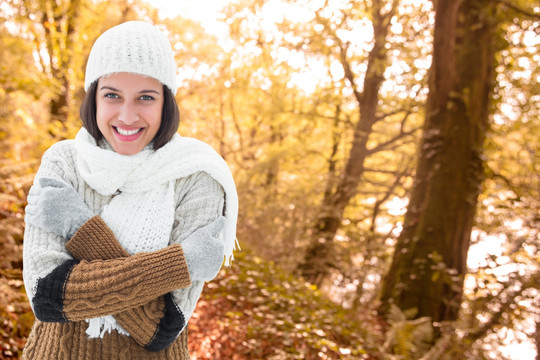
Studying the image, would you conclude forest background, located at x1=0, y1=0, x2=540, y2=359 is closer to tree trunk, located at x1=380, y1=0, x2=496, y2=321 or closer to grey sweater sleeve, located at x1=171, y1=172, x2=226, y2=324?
tree trunk, located at x1=380, y1=0, x2=496, y2=321

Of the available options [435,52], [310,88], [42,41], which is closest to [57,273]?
[435,52]

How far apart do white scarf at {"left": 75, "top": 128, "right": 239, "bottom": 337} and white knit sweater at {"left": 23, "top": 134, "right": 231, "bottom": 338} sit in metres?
0.04

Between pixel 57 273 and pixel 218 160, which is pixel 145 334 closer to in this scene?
pixel 57 273

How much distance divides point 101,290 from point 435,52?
523 cm

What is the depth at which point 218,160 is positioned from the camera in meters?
1.73

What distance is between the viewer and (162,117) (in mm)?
1741

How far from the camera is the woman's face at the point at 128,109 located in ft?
5.25

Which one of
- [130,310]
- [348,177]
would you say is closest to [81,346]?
[130,310]

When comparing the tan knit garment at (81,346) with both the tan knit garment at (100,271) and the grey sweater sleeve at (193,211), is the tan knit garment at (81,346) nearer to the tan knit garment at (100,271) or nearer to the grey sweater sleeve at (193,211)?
the tan knit garment at (100,271)

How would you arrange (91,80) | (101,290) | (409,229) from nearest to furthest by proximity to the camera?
(101,290)
(91,80)
(409,229)

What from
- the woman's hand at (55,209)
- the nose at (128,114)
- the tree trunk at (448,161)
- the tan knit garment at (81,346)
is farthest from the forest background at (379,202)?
the nose at (128,114)

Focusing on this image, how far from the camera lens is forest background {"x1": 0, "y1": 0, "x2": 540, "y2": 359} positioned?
359cm

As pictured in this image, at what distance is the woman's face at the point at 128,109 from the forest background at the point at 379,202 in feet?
6.98

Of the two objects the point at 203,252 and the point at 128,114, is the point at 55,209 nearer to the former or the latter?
the point at 128,114
